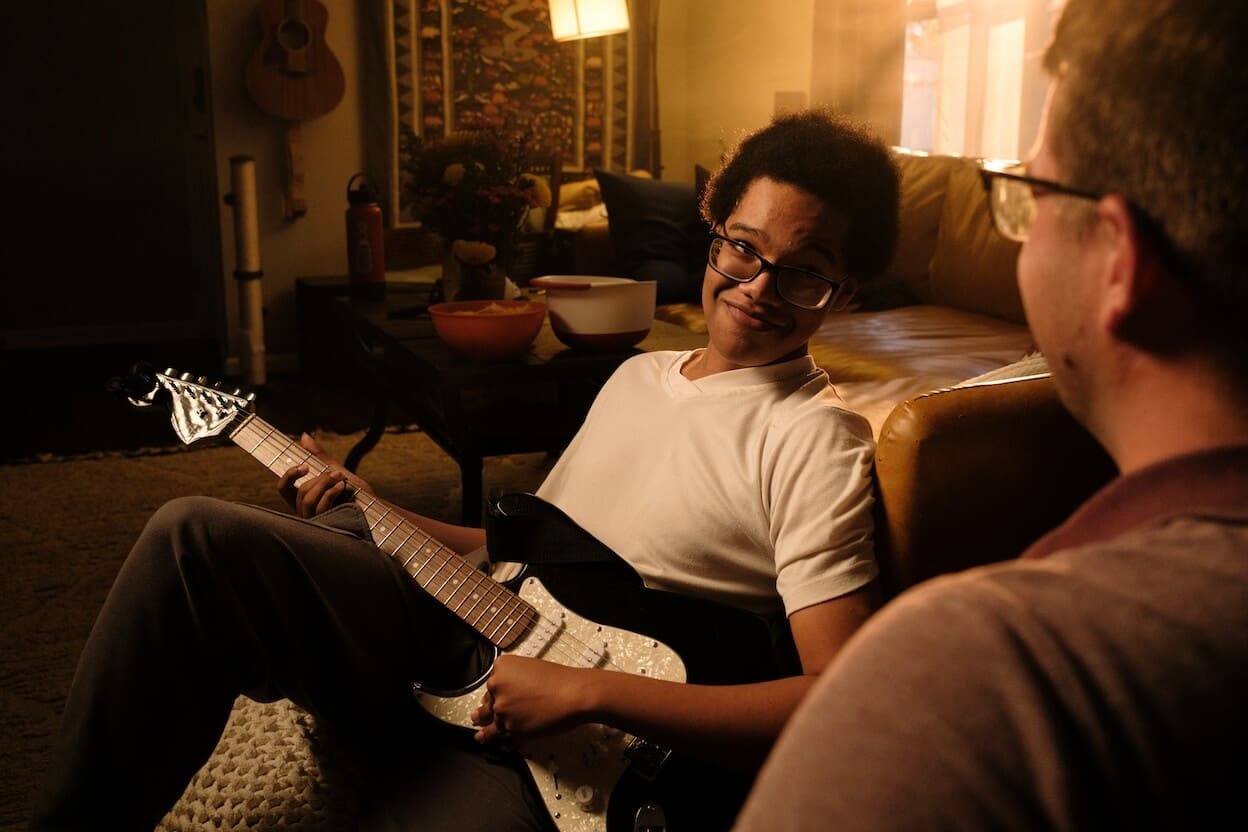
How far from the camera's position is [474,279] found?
115 inches

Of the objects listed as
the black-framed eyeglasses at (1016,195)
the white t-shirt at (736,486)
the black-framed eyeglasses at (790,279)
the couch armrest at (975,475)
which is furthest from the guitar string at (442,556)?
the black-framed eyeglasses at (1016,195)

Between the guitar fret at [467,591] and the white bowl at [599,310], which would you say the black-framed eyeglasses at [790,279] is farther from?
the white bowl at [599,310]

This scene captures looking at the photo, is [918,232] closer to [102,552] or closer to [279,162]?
[102,552]

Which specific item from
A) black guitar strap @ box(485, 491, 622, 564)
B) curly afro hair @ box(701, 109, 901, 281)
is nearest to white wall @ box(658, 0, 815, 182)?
curly afro hair @ box(701, 109, 901, 281)

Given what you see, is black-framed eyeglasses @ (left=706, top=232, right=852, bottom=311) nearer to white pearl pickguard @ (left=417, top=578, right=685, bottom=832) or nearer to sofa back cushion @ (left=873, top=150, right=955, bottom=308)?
white pearl pickguard @ (left=417, top=578, right=685, bottom=832)

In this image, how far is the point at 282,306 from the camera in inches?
197

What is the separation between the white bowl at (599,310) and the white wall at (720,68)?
2419 mm

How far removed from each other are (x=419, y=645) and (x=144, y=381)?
1.90 feet

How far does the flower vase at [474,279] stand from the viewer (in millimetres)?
2922

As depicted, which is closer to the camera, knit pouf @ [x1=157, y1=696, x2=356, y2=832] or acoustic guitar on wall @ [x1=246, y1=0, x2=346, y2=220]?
knit pouf @ [x1=157, y1=696, x2=356, y2=832]

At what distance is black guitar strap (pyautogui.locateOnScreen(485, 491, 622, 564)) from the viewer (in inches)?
49.7

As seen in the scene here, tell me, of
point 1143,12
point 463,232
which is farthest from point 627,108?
point 1143,12

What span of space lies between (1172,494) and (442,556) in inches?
39.4

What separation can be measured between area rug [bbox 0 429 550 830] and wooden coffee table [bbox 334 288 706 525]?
1.66 feet
